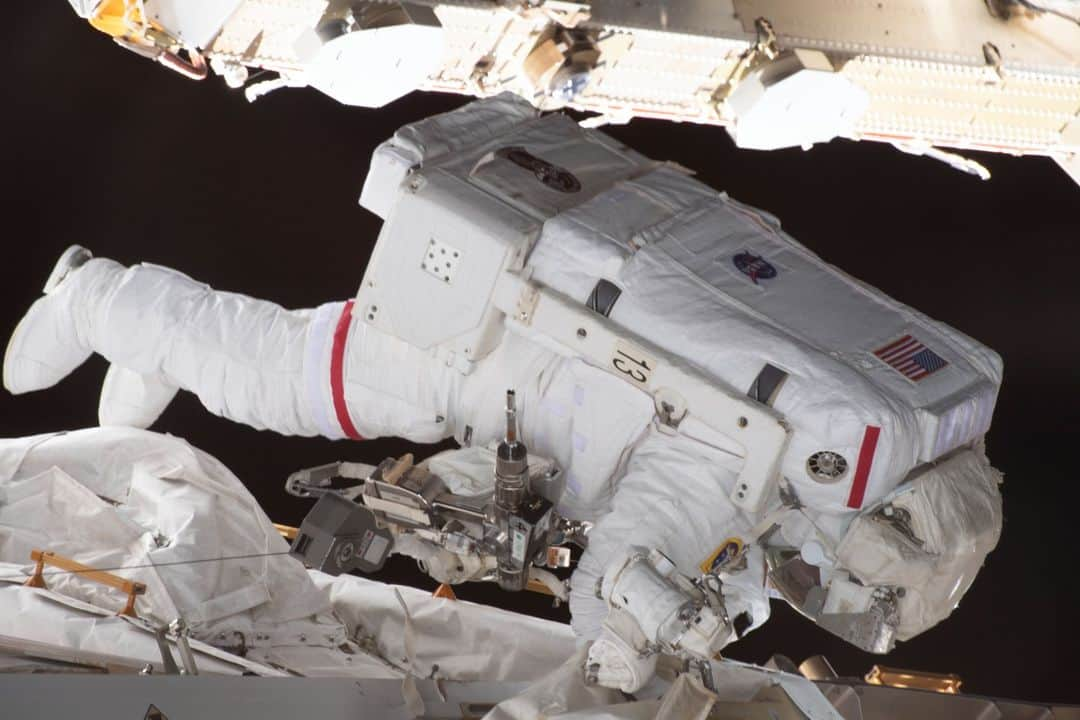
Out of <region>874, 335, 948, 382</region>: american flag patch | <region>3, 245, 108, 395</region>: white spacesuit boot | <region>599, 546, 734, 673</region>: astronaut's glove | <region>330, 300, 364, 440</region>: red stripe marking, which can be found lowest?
<region>3, 245, 108, 395</region>: white spacesuit boot

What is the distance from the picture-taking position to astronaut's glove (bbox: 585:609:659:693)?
141 inches

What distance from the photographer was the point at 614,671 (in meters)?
3.60

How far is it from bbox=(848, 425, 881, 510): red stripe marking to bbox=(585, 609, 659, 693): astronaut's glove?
0.53 meters

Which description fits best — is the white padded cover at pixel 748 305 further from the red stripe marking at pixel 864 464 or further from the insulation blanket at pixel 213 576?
the insulation blanket at pixel 213 576

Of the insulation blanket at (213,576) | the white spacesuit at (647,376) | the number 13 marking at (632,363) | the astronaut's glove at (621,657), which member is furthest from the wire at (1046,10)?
the astronaut's glove at (621,657)

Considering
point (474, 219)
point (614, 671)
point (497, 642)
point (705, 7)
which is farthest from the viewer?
point (705, 7)

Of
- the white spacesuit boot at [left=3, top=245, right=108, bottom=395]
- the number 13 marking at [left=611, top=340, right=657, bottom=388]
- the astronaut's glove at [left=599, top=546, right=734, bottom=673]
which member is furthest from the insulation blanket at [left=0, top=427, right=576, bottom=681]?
the number 13 marking at [left=611, top=340, right=657, bottom=388]

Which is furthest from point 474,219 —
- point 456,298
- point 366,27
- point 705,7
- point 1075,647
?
point 1075,647

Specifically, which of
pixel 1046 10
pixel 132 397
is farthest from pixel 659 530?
pixel 1046 10

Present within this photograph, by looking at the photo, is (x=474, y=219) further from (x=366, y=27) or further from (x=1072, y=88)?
(x=1072, y=88)

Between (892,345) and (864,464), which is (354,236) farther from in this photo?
(864,464)

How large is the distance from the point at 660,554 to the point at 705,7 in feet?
7.08

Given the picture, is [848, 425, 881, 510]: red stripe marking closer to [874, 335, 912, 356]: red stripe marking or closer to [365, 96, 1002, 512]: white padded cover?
[365, 96, 1002, 512]: white padded cover

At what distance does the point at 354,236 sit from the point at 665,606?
291 centimetres
